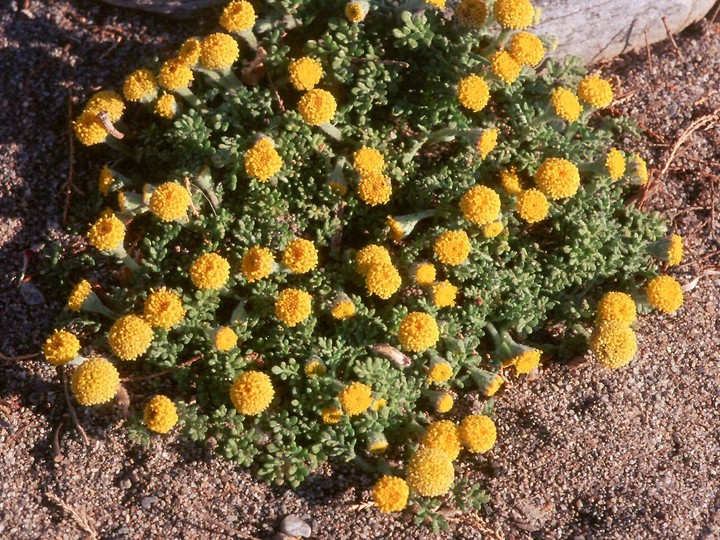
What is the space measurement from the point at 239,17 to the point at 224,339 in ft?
5.37

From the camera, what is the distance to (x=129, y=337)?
3.68 m

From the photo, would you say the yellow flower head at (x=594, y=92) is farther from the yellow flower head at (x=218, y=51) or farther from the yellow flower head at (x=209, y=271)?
the yellow flower head at (x=209, y=271)

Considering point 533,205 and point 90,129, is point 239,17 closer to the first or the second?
point 90,129

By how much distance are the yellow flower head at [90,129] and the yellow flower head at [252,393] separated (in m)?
1.52

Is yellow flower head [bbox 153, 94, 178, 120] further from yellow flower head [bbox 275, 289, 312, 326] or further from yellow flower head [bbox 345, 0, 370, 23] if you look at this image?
yellow flower head [bbox 275, 289, 312, 326]

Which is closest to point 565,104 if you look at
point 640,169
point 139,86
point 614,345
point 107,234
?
point 640,169

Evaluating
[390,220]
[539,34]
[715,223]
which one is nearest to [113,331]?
[390,220]

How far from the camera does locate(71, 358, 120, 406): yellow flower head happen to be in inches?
143

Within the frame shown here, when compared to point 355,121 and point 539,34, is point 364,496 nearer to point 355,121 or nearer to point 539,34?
point 355,121

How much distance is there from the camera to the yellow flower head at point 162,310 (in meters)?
3.72

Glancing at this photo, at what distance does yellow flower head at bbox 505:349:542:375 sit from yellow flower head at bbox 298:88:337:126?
1.56 m

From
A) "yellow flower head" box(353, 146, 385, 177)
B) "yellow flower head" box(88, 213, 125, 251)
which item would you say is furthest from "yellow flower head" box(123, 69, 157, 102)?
"yellow flower head" box(353, 146, 385, 177)

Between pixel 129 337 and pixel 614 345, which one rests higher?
pixel 614 345

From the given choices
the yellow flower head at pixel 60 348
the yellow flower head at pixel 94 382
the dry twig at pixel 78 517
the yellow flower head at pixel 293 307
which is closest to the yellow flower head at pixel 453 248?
the yellow flower head at pixel 293 307
